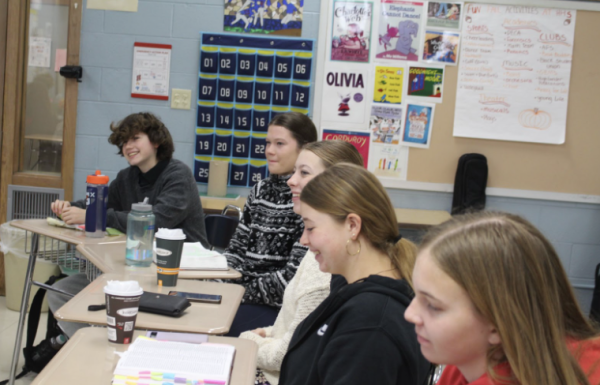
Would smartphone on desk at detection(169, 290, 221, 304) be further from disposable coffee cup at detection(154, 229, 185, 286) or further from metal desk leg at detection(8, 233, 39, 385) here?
metal desk leg at detection(8, 233, 39, 385)

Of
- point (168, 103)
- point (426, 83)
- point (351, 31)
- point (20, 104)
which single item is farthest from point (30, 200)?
point (426, 83)

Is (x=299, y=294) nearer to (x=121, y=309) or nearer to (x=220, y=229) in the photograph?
(x=121, y=309)

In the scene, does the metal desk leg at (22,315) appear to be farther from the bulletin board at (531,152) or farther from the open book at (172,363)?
the bulletin board at (531,152)

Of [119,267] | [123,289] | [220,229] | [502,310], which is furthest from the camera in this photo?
[220,229]

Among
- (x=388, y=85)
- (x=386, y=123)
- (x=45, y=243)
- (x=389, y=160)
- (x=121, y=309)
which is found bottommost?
(x=45, y=243)

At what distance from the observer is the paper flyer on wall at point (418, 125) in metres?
3.66

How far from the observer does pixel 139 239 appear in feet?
6.82

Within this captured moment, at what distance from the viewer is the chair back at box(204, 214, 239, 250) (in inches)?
110

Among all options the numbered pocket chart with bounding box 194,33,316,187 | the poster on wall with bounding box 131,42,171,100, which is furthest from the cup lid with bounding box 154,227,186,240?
the poster on wall with bounding box 131,42,171,100

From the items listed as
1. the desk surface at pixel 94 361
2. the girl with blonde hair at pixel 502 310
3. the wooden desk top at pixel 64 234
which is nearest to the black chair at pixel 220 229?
the wooden desk top at pixel 64 234

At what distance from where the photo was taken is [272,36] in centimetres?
364

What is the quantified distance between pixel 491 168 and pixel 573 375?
3.00 metres

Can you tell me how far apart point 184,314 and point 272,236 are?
802 mm

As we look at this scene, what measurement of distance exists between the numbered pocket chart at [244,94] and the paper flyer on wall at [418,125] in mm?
621
